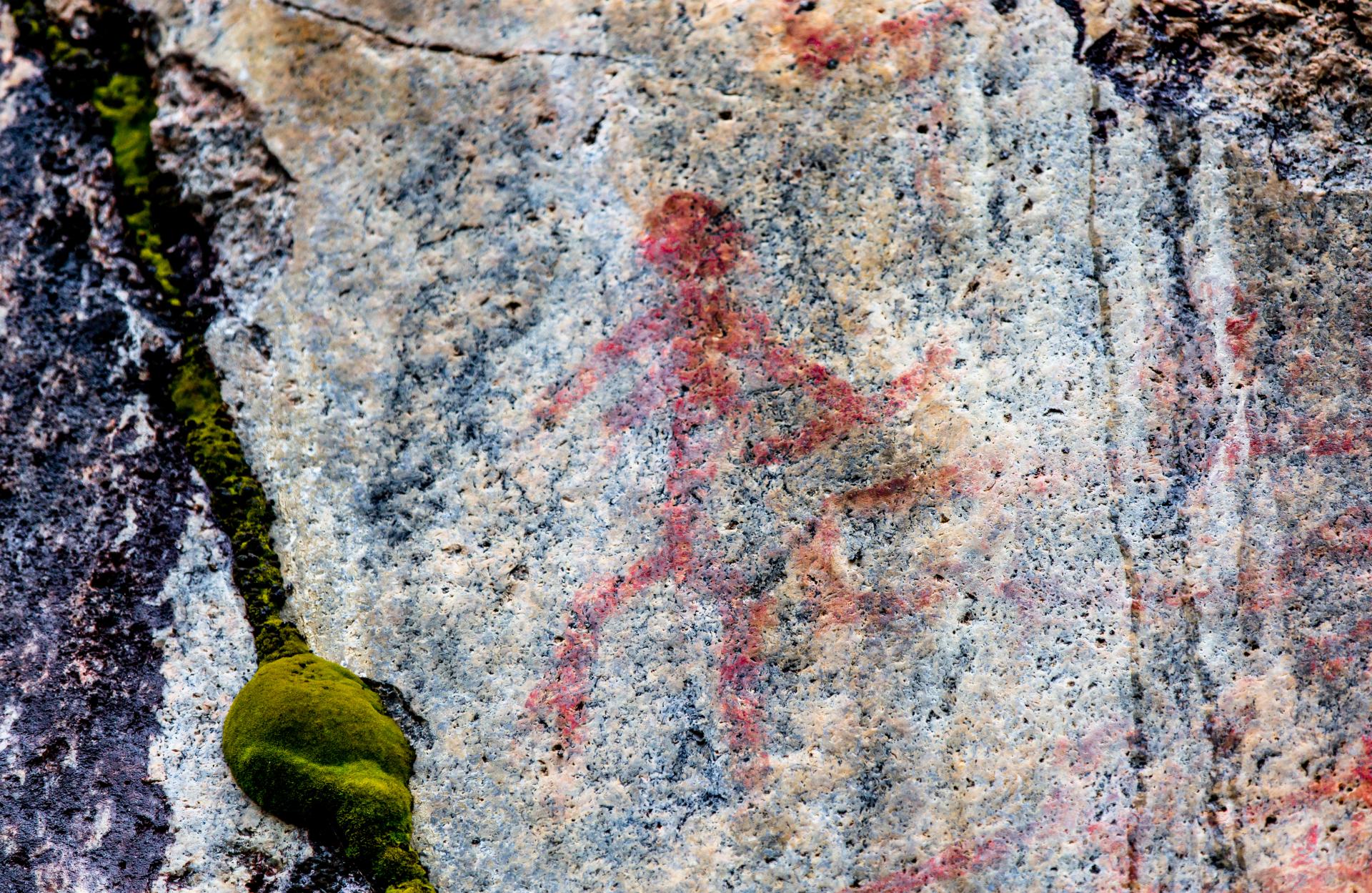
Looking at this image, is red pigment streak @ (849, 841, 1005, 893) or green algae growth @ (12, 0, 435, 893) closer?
red pigment streak @ (849, 841, 1005, 893)

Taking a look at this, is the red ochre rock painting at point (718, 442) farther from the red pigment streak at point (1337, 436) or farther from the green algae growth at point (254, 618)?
the red pigment streak at point (1337, 436)

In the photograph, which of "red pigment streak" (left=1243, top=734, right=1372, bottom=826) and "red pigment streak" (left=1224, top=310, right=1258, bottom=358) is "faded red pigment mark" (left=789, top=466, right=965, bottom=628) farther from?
"red pigment streak" (left=1243, top=734, right=1372, bottom=826)

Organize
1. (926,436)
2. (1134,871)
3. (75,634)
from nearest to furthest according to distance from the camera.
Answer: (1134,871), (926,436), (75,634)

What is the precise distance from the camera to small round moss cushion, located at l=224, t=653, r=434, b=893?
301cm

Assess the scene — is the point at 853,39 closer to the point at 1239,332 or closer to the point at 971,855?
the point at 1239,332

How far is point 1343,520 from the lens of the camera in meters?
2.94

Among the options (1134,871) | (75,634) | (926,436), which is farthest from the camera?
(75,634)

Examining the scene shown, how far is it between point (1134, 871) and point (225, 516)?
123 inches

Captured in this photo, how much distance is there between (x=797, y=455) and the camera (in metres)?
3.08

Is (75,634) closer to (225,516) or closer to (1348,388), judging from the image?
(225,516)

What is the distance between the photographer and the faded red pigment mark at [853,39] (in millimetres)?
3135

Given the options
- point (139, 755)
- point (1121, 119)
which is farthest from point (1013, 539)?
point (139, 755)

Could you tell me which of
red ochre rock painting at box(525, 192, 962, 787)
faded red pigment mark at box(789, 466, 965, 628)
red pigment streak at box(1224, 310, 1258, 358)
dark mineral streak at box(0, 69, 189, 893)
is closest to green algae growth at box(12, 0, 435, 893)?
dark mineral streak at box(0, 69, 189, 893)

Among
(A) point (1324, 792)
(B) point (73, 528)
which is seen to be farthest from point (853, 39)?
(B) point (73, 528)
